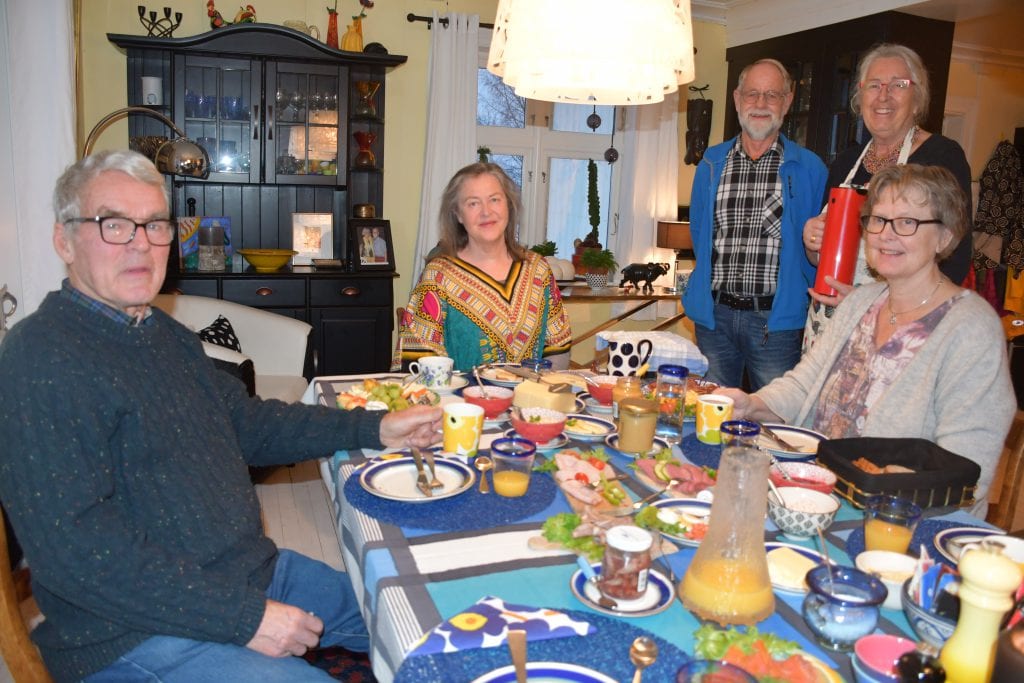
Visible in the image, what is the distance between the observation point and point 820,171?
295 cm

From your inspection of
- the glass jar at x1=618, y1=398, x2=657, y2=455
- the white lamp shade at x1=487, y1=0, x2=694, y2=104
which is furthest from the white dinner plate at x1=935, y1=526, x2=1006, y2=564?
the white lamp shade at x1=487, y1=0, x2=694, y2=104

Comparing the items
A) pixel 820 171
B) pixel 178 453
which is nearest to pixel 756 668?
pixel 178 453

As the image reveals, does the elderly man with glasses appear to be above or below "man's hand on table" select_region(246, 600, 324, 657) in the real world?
above

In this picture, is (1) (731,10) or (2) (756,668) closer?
(2) (756,668)

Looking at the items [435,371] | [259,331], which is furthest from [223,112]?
[435,371]

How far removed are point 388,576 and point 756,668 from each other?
1.67 feet

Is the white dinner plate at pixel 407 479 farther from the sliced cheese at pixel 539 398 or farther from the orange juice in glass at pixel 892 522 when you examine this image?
the orange juice in glass at pixel 892 522

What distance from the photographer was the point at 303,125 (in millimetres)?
4562

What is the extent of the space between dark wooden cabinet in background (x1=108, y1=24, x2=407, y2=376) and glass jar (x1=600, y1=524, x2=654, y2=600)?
11.7 feet

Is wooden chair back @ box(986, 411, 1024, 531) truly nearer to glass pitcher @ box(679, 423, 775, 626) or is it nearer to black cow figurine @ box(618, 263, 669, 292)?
glass pitcher @ box(679, 423, 775, 626)

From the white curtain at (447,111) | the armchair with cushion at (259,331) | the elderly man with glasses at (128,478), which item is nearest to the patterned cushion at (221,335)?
the armchair with cushion at (259,331)

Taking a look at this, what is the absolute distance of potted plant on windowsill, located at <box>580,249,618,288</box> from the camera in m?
4.91

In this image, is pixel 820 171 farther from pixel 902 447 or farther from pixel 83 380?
pixel 83 380

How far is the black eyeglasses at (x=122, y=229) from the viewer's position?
4.37ft
